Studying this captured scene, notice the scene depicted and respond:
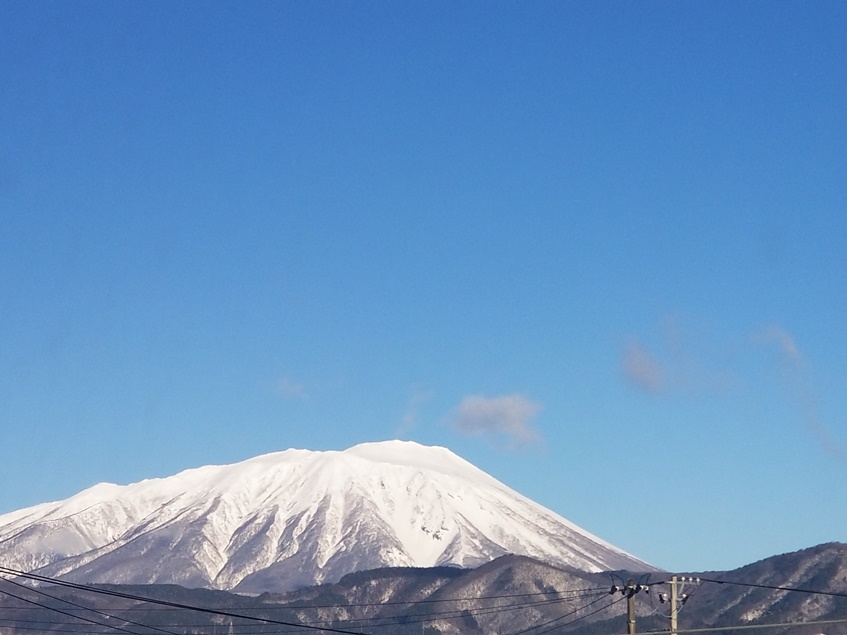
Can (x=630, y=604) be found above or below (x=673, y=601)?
below

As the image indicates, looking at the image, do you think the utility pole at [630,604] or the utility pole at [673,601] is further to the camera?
the utility pole at [673,601]

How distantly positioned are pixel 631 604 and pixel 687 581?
17.0 ft

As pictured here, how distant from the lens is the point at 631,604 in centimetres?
6184

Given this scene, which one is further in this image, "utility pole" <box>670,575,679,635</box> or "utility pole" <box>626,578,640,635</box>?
"utility pole" <box>670,575,679,635</box>

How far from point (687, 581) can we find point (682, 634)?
390 centimetres

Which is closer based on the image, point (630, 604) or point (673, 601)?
point (630, 604)

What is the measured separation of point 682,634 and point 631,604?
3243mm

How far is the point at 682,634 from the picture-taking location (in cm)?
6228

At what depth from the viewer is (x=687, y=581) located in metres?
65.4
